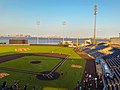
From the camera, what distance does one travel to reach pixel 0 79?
27062 millimetres

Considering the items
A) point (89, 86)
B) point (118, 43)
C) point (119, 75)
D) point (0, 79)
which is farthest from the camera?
point (118, 43)

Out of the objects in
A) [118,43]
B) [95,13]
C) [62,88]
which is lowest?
[62,88]

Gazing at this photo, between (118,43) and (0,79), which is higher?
(118,43)

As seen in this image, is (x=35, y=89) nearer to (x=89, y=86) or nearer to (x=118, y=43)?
(x=89, y=86)

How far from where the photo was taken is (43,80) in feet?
91.9

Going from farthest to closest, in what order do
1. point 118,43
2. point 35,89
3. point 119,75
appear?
point 118,43 → point 119,75 → point 35,89

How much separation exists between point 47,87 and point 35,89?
7.40 feet

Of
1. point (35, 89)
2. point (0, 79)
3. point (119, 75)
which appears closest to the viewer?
point (35, 89)

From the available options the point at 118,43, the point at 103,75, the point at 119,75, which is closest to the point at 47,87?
the point at 103,75

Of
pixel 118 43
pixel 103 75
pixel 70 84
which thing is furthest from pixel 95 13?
pixel 70 84

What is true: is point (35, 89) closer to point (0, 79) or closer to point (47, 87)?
point (47, 87)

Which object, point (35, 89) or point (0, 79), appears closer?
point (35, 89)

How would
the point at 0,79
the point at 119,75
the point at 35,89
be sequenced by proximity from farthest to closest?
the point at 119,75 < the point at 0,79 < the point at 35,89

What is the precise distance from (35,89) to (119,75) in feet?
60.6
